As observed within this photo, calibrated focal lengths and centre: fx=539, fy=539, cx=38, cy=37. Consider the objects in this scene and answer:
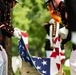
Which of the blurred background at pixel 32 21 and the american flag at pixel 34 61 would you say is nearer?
the american flag at pixel 34 61

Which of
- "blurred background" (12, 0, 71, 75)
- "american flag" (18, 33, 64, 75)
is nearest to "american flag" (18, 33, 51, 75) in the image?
"american flag" (18, 33, 64, 75)

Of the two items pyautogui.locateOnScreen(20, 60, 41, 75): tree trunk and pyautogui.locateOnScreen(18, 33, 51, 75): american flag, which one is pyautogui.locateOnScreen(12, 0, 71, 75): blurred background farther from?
pyautogui.locateOnScreen(20, 60, 41, 75): tree trunk

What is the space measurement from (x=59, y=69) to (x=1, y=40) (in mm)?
1195

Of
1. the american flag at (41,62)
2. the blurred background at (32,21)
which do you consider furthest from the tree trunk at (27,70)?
the blurred background at (32,21)

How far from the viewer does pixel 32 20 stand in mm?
19375

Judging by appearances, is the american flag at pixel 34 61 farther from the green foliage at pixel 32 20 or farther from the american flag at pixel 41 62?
the green foliage at pixel 32 20

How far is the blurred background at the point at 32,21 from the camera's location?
10727 millimetres

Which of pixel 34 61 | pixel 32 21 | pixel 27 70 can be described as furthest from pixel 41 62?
pixel 32 21

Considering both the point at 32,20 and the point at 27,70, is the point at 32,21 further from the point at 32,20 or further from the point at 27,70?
the point at 27,70

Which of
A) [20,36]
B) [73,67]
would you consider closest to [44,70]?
[20,36]

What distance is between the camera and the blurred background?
10727 mm

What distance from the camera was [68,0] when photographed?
5.83m

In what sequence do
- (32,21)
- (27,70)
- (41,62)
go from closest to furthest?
(27,70)
(41,62)
(32,21)

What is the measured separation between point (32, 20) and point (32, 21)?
186 cm
